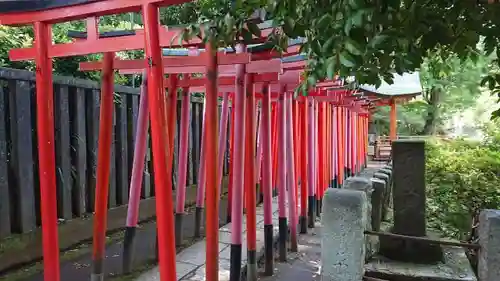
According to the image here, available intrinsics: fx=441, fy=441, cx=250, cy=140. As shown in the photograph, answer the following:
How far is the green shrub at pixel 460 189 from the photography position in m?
6.13

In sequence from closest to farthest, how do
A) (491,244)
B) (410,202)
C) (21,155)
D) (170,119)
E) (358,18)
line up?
(358,18), (491,244), (410,202), (21,155), (170,119)

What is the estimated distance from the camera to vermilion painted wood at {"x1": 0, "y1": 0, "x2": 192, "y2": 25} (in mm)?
2996

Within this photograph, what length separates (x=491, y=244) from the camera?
125 inches

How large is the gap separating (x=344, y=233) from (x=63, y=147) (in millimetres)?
4253

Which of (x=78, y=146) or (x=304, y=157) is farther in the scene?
(x=304, y=157)

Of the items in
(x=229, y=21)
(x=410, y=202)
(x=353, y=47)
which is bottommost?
(x=410, y=202)

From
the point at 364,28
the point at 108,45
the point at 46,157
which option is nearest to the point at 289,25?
the point at 364,28

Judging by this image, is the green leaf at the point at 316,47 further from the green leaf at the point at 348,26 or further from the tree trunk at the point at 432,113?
the tree trunk at the point at 432,113

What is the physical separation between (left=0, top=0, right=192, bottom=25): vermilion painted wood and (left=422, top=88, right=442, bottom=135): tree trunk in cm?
2229

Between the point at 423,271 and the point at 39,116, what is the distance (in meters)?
3.68

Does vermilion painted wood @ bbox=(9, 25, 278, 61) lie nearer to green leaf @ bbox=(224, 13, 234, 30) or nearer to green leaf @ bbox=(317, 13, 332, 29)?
green leaf @ bbox=(224, 13, 234, 30)

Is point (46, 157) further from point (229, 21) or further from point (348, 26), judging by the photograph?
point (348, 26)

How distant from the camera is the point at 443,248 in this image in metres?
4.52

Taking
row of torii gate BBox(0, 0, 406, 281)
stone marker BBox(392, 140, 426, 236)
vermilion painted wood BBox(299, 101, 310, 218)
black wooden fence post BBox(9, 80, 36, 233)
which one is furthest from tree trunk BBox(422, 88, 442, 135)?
black wooden fence post BBox(9, 80, 36, 233)
